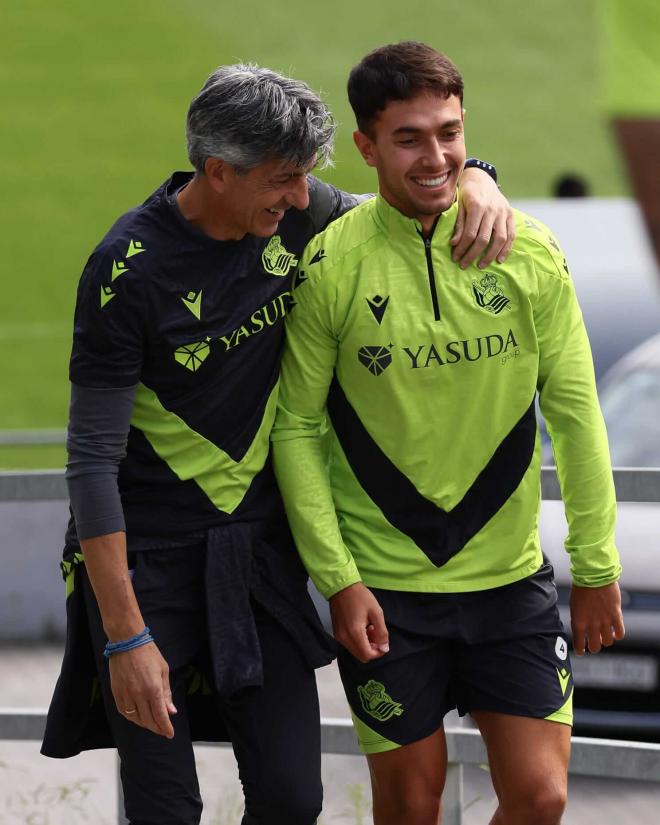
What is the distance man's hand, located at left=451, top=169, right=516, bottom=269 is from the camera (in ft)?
8.49

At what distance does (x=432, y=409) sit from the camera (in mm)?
2633

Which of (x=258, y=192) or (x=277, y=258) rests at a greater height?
(x=258, y=192)

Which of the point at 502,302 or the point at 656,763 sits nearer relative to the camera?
the point at 502,302

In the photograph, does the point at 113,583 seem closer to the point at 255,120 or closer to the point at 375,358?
the point at 375,358

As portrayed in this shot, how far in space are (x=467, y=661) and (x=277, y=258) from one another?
88cm

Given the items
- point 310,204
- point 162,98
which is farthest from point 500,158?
point 310,204

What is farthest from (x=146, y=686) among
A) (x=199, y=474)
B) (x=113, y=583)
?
(x=199, y=474)

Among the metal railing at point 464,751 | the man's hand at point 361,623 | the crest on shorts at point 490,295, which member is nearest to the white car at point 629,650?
the metal railing at point 464,751

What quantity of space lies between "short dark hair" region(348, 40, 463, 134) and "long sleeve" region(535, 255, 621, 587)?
401 mm

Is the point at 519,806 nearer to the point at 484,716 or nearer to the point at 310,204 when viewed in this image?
the point at 484,716

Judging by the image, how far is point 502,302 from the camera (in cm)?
262

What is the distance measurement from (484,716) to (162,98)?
23.2 ft

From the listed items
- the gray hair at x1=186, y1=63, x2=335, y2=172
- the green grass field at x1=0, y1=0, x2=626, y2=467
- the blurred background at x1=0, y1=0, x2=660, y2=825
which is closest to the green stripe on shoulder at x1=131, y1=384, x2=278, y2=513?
the gray hair at x1=186, y1=63, x2=335, y2=172

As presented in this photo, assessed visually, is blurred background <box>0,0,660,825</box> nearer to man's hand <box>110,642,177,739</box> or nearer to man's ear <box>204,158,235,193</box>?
man's hand <box>110,642,177,739</box>
